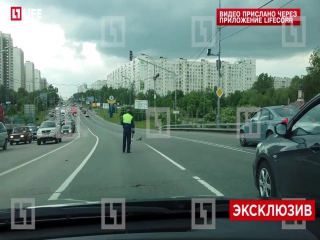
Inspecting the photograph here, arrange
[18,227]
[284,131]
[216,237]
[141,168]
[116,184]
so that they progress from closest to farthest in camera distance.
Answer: [216,237]
[18,227]
[284,131]
[116,184]
[141,168]

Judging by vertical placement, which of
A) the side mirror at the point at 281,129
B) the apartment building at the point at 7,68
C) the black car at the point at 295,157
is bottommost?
the black car at the point at 295,157

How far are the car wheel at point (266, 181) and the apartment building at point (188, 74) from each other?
4086cm

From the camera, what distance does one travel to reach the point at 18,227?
3084 mm

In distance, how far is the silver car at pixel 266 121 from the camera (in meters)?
16.4

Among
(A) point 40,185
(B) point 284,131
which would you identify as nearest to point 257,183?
(B) point 284,131

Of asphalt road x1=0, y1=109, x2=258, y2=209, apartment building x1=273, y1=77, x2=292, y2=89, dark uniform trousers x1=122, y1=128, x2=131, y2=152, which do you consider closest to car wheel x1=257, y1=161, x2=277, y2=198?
asphalt road x1=0, y1=109, x2=258, y2=209

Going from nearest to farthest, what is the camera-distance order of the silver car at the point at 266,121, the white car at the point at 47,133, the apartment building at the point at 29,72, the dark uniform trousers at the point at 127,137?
1. the silver car at the point at 266,121
2. the dark uniform trousers at the point at 127,137
3. the white car at the point at 47,133
4. the apartment building at the point at 29,72

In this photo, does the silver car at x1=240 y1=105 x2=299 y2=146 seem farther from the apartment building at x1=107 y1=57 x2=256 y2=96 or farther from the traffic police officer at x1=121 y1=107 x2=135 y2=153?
the apartment building at x1=107 y1=57 x2=256 y2=96

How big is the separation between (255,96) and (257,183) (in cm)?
4208

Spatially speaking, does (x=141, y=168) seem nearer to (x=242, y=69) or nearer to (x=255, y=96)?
(x=255, y=96)

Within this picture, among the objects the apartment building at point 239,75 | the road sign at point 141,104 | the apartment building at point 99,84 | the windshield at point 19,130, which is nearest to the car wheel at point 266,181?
the windshield at point 19,130

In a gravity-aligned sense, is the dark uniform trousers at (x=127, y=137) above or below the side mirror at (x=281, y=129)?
below

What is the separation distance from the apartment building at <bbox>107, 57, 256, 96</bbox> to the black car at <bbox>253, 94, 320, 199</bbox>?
4124 cm

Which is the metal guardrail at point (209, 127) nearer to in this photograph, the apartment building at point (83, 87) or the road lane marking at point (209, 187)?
the road lane marking at point (209, 187)
